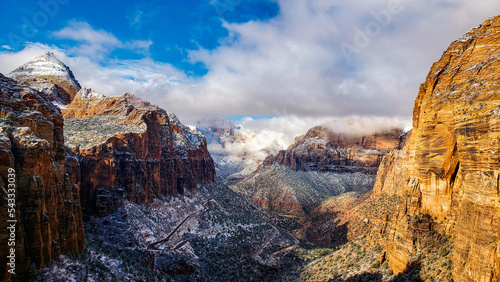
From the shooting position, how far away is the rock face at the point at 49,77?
78875 millimetres

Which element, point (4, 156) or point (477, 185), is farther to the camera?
point (4, 156)

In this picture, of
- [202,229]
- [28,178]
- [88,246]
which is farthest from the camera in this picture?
[202,229]

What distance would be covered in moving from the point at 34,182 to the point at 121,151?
3928 cm

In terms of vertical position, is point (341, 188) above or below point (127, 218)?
below

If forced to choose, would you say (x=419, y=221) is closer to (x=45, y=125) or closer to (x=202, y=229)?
(x=45, y=125)

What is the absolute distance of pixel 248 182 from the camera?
643 feet

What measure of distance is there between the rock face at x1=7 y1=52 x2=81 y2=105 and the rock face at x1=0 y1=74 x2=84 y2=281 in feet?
177

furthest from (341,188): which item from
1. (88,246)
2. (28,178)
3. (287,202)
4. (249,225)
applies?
(28,178)

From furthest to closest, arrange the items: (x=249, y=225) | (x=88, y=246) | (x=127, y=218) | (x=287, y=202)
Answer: (x=287, y=202) → (x=249, y=225) → (x=127, y=218) → (x=88, y=246)

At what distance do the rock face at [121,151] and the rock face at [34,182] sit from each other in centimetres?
2011

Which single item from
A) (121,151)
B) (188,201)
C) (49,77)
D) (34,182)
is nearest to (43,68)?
(49,77)

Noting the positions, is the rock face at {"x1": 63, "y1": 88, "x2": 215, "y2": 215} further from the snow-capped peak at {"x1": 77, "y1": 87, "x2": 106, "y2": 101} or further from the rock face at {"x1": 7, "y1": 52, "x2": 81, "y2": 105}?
the rock face at {"x1": 7, "y1": 52, "x2": 81, "y2": 105}

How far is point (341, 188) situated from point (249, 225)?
127 meters

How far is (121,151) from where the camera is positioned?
6488 centimetres
